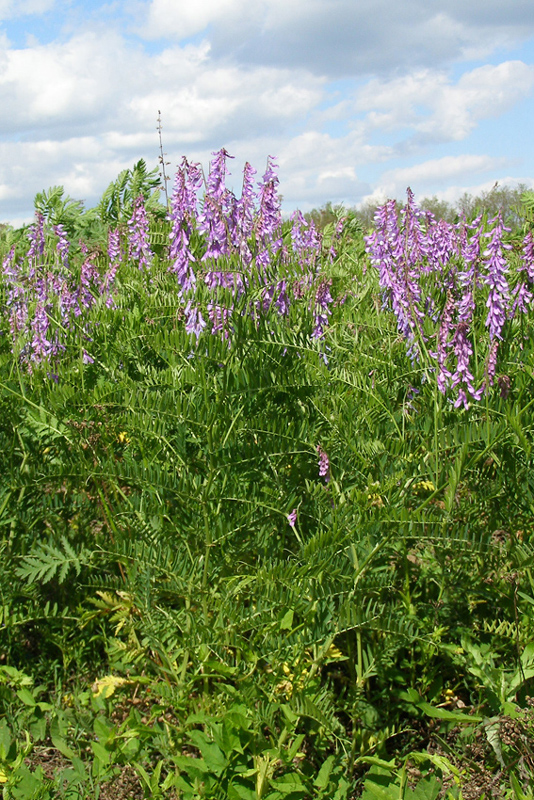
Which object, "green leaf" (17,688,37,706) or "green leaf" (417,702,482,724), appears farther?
"green leaf" (17,688,37,706)

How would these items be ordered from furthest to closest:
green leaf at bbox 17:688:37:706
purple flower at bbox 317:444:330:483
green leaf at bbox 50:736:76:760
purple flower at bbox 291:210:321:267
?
purple flower at bbox 291:210:321:267, purple flower at bbox 317:444:330:483, green leaf at bbox 17:688:37:706, green leaf at bbox 50:736:76:760

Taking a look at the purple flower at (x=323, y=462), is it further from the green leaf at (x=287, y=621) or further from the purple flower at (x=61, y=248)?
the purple flower at (x=61, y=248)

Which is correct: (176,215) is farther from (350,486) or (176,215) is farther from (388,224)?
(350,486)

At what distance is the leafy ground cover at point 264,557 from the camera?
1.82 meters

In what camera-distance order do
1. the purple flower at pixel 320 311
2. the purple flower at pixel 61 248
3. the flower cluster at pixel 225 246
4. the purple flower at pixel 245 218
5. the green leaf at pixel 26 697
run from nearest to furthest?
the green leaf at pixel 26 697 < the flower cluster at pixel 225 246 < the purple flower at pixel 245 218 < the purple flower at pixel 320 311 < the purple flower at pixel 61 248

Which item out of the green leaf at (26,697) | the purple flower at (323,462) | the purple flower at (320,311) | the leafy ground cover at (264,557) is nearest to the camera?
the leafy ground cover at (264,557)

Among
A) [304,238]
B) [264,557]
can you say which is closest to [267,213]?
[264,557]

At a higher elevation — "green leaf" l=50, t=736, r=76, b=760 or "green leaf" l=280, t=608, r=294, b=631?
"green leaf" l=280, t=608, r=294, b=631

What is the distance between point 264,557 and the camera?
204cm

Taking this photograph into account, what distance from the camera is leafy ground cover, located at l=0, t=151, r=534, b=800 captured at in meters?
1.82

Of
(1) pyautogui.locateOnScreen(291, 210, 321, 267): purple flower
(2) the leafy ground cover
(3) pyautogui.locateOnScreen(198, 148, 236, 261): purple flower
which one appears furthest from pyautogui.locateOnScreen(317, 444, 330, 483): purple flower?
(1) pyautogui.locateOnScreen(291, 210, 321, 267): purple flower

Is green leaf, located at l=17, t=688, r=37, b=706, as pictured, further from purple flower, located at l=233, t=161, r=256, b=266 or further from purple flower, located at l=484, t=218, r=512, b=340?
purple flower, located at l=484, t=218, r=512, b=340

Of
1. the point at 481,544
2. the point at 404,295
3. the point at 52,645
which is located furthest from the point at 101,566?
the point at 404,295

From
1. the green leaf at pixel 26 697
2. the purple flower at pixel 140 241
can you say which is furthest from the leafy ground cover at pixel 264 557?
the purple flower at pixel 140 241
